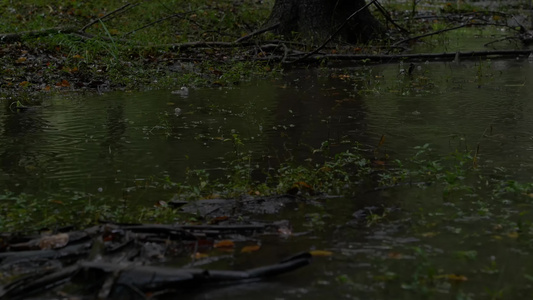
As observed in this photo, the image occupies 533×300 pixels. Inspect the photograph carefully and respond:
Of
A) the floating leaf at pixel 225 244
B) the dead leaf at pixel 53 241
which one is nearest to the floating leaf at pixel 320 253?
the floating leaf at pixel 225 244

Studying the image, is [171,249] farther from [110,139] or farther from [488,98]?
[488,98]

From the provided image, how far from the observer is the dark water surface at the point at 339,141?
Answer: 283cm

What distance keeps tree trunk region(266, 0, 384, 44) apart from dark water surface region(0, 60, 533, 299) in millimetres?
2041

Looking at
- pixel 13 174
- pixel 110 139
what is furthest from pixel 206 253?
pixel 110 139

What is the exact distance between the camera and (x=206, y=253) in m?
3.05

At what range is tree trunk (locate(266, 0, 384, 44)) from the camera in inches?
436

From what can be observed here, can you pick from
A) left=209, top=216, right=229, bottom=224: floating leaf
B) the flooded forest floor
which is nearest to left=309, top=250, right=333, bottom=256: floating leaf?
the flooded forest floor

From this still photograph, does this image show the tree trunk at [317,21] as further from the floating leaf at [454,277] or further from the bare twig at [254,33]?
the floating leaf at [454,277]

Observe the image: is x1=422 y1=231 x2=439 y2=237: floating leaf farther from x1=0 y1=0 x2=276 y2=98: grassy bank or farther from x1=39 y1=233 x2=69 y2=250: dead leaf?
x1=0 y1=0 x2=276 y2=98: grassy bank

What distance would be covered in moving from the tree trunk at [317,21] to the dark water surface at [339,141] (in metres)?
2.04

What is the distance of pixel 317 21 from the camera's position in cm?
1112

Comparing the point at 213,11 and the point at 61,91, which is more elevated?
the point at 213,11

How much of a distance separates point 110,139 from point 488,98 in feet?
13.1

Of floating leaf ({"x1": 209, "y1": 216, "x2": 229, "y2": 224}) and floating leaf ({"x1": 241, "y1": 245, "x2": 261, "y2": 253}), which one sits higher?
floating leaf ({"x1": 209, "y1": 216, "x2": 229, "y2": 224})
